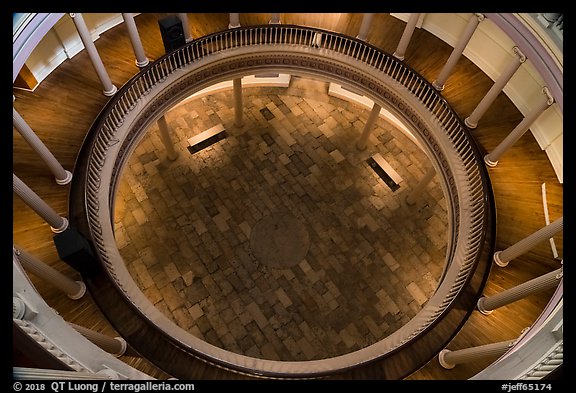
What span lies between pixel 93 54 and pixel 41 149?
3.00 m

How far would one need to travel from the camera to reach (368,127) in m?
17.1

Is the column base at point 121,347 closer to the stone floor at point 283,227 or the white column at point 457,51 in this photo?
the stone floor at point 283,227

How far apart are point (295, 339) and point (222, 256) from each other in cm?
378

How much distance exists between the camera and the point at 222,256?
15773 millimetres

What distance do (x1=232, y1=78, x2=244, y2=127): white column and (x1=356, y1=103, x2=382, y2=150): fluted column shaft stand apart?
482cm

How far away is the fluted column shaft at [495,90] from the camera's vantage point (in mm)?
11406

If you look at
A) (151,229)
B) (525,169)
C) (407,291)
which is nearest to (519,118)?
(525,169)

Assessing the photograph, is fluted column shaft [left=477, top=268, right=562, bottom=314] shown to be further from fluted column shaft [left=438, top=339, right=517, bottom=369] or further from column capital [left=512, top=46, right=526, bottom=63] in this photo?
column capital [left=512, top=46, right=526, bottom=63]

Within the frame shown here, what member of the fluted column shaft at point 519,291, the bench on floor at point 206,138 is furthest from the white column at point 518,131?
the bench on floor at point 206,138

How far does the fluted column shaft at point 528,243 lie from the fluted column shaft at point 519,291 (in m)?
0.80

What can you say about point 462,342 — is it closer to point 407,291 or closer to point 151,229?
point 407,291

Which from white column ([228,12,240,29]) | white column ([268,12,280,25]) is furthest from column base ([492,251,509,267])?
white column ([228,12,240,29])

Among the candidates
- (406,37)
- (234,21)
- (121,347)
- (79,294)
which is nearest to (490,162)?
(406,37)
